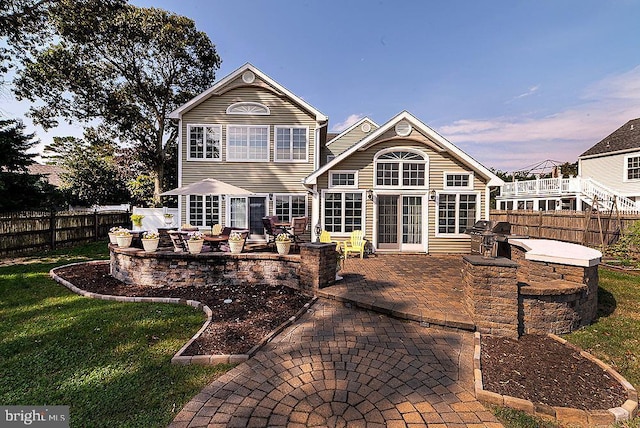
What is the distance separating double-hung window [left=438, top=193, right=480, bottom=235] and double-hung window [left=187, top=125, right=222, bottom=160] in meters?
9.93

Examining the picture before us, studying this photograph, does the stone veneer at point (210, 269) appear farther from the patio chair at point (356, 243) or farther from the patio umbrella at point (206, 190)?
the patio chair at point (356, 243)

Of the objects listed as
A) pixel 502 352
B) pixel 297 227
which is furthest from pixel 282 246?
pixel 502 352

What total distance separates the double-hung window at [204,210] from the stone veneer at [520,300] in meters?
10.9

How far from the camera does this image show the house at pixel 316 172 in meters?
11.2

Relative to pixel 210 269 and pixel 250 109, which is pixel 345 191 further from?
pixel 210 269

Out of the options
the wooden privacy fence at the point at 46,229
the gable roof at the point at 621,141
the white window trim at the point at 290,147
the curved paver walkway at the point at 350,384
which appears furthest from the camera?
the gable roof at the point at 621,141

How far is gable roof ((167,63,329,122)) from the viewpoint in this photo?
12.6m

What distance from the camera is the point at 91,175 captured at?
2338 cm

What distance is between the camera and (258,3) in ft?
36.6

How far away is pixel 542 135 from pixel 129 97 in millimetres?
26884

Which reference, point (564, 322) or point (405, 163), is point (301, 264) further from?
point (405, 163)

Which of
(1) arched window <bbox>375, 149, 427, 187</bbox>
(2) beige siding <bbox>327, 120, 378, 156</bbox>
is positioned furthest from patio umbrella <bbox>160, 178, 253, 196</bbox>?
(2) beige siding <bbox>327, 120, 378, 156</bbox>

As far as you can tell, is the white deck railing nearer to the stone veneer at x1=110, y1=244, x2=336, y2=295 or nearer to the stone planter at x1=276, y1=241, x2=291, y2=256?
the stone planter at x1=276, y1=241, x2=291, y2=256

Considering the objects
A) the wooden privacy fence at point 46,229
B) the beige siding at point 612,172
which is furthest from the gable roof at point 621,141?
the wooden privacy fence at point 46,229
